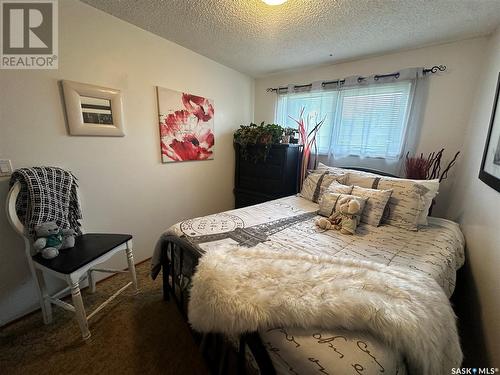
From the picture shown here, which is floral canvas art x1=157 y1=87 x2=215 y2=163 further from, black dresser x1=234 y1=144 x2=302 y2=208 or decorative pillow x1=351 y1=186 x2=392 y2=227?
decorative pillow x1=351 y1=186 x2=392 y2=227

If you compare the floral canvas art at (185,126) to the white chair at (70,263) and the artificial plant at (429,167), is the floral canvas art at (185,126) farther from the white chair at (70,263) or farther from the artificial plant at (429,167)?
the artificial plant at (429,167)

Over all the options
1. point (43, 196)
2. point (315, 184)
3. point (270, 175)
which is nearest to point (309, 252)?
point (315, 184)

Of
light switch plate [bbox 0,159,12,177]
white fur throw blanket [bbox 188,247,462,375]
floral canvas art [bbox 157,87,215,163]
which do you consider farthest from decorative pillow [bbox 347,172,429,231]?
light switch plate [bbox 0,159,12,177]

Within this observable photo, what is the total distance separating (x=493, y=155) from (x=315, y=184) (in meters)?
1.29

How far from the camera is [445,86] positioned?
6.79 feet

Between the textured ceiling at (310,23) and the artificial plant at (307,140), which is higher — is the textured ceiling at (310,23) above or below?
above

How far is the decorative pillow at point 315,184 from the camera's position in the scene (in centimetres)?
220

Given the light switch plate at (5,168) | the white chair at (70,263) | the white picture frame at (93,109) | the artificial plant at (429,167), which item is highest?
the white picture frame at (93,109)

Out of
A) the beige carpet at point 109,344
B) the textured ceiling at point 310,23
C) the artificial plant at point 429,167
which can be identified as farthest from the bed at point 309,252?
the textured ceiling at point 310,23

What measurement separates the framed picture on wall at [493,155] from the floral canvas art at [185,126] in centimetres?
260

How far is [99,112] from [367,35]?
2507mm

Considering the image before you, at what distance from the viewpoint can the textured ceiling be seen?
1527 millimetres

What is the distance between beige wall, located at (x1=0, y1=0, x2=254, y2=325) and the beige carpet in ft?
1.00

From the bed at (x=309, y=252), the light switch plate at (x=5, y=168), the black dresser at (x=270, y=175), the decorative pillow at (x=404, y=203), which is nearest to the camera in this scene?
the bed at (x=309, y=252)
